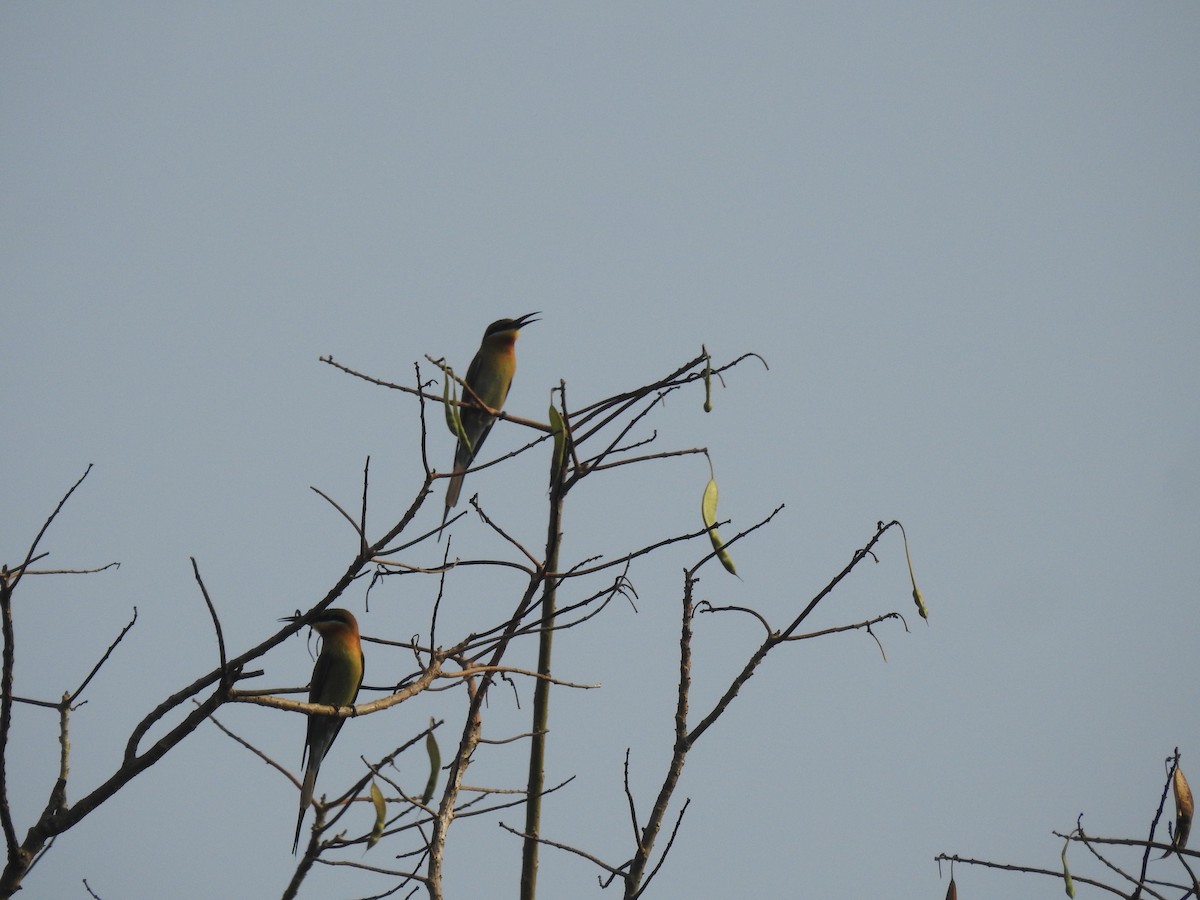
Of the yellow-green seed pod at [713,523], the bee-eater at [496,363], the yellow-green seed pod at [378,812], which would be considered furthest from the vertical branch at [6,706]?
the bee-eater at [496,363]

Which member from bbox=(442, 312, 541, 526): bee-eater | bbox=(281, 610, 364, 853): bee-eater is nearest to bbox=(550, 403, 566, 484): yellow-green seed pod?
bbox=(281, 610, 364, 853): bee-eater

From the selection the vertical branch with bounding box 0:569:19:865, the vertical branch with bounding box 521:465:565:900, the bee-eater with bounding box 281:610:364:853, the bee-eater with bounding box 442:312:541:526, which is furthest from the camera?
the bee-eater with bounding box 442:312:541:526

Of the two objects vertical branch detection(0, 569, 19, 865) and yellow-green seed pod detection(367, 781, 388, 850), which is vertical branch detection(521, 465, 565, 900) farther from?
vertical branch detection(0, 569, 19, 865)

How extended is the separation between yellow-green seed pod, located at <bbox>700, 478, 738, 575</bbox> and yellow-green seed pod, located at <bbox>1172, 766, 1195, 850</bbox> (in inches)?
46.8

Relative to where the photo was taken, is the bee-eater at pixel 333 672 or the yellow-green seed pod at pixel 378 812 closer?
the yellow-green seed pod at pixel 378 812

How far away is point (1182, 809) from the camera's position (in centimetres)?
293

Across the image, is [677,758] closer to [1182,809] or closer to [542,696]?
[542,696]

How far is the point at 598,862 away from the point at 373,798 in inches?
21.4

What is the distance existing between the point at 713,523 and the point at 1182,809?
1.31 metres

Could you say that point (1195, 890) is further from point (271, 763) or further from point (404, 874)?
point (271, 763)

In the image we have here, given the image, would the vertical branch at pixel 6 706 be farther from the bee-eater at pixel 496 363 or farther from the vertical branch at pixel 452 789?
the bee-eater at pixel 496 363

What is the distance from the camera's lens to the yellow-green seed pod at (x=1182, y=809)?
2.91 metres

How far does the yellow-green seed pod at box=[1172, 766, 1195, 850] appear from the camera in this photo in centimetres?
291

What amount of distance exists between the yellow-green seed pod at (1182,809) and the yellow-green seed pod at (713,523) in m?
1.19
